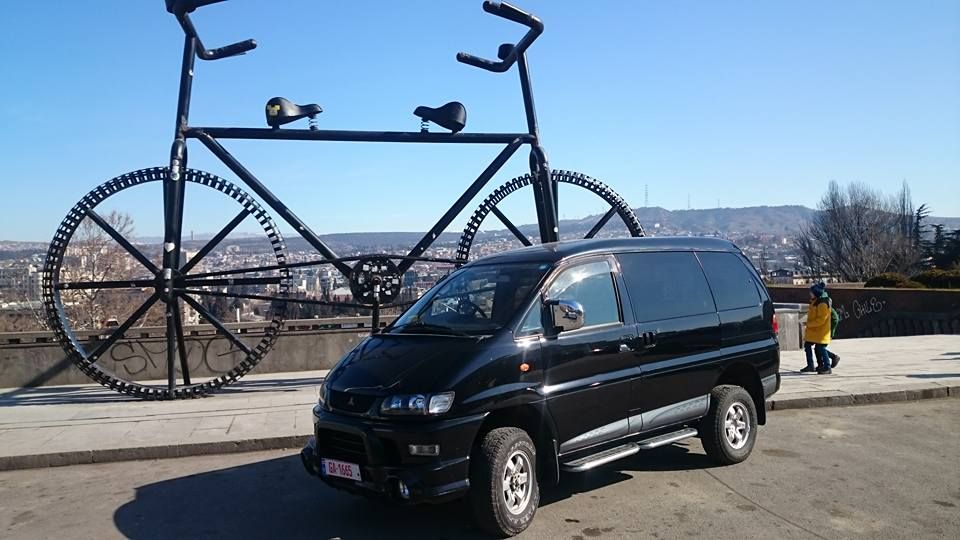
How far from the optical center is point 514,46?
41.0 ft

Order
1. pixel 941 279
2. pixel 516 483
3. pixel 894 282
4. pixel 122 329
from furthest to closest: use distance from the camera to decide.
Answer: pixel 894 282, pixel 941 279, pixel 122 329, pixel 516 483

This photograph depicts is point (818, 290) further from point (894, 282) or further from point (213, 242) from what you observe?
point (894, 282)

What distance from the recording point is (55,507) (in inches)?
242

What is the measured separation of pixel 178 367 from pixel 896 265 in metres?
49.2

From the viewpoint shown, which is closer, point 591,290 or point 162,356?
point 591,290

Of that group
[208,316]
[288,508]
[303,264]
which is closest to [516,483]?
[288,508]

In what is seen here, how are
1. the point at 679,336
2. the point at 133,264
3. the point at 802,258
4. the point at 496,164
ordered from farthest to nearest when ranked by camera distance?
the point at 802,258
the point at 133,264
the point at 496,164
the point at 679,336

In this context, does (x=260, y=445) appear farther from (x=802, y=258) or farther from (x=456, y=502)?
(x=802, y=258)

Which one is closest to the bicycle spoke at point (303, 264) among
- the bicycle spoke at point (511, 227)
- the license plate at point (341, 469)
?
the bicycle spoke at point (511, 227)

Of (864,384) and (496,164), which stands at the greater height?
(496,164)

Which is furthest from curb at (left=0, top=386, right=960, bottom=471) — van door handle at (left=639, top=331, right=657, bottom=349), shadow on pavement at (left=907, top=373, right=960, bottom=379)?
shadow on pavement at (left=907, top=373, right=960, bottom=379)

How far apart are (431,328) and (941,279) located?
30446 mm

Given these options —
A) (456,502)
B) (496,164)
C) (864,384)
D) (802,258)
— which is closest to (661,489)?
(456,502)

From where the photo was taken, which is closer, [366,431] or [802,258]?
[366,431]
